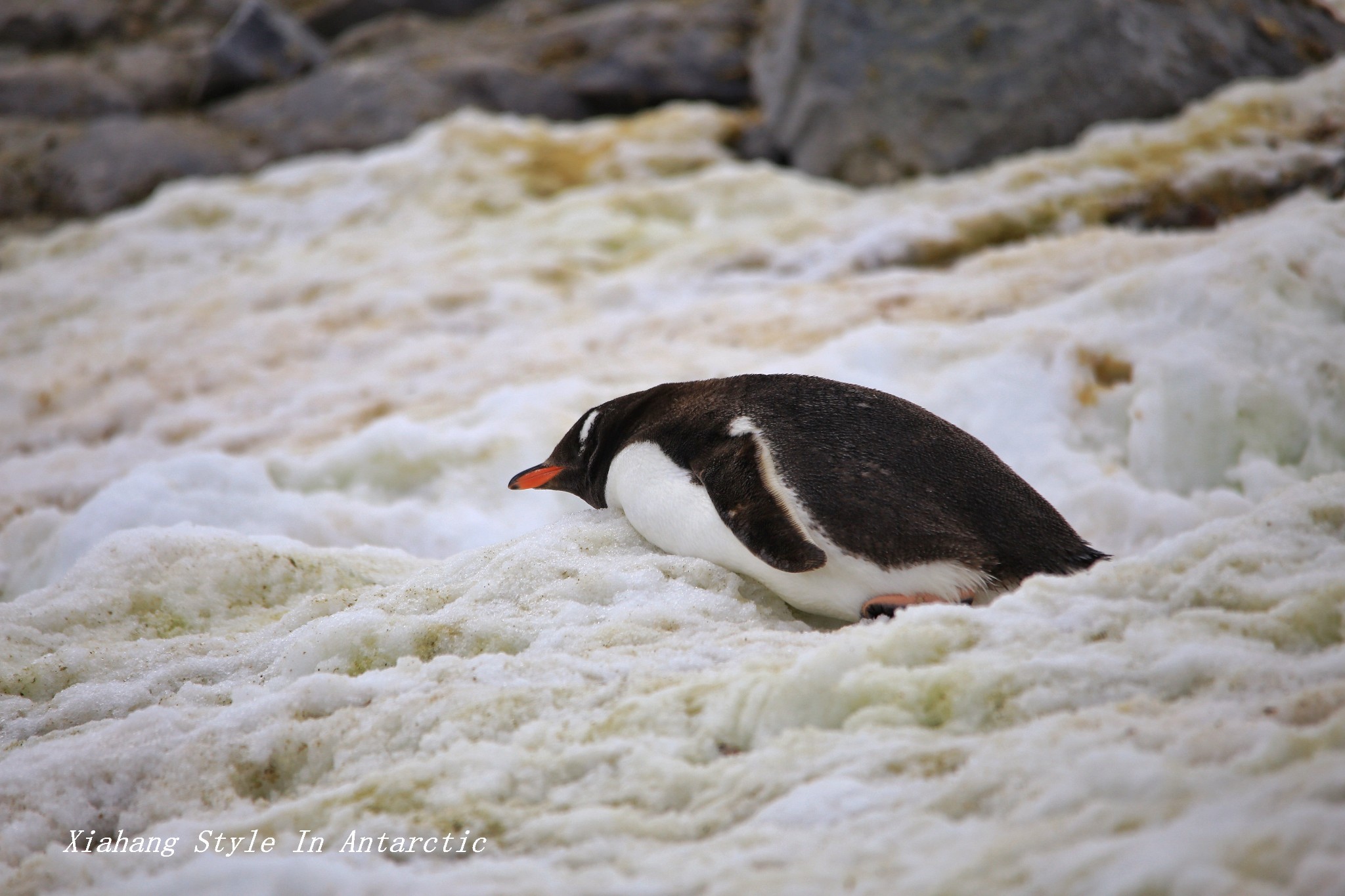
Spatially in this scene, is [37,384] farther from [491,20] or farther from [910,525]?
[491,20]

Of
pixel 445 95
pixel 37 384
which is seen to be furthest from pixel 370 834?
pixel 445 95

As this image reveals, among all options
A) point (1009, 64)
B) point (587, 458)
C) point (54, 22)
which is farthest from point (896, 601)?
point (54, 22)

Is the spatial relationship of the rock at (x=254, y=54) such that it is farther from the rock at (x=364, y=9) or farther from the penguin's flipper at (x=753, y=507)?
the penguin's flipper at (x=753, y=507)

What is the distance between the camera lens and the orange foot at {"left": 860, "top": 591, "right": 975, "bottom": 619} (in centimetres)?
219

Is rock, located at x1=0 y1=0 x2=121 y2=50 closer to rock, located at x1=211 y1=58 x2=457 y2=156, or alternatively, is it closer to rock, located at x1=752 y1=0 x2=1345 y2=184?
rock, located at x1=211 y1=58 x2=457 y2=156

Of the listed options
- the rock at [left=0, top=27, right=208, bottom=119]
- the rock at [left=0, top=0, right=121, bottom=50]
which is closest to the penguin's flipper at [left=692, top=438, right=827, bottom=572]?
the rock at [left=0, top=27, right=208, bottom=119]

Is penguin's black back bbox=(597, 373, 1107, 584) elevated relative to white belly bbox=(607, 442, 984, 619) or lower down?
elevated

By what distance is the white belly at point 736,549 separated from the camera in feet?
7.20

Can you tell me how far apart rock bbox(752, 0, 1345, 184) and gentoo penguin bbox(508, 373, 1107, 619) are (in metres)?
5.69

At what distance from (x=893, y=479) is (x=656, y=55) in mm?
9330

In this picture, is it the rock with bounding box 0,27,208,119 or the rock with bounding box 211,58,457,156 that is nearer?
the rock with bounding box 211,58,457,156

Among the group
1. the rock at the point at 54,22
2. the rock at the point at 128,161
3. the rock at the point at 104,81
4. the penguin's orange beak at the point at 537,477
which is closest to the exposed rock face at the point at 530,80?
the rock at the point at 128,161

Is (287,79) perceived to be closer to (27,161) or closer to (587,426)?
(27,161)

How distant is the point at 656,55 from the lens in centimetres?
1062
